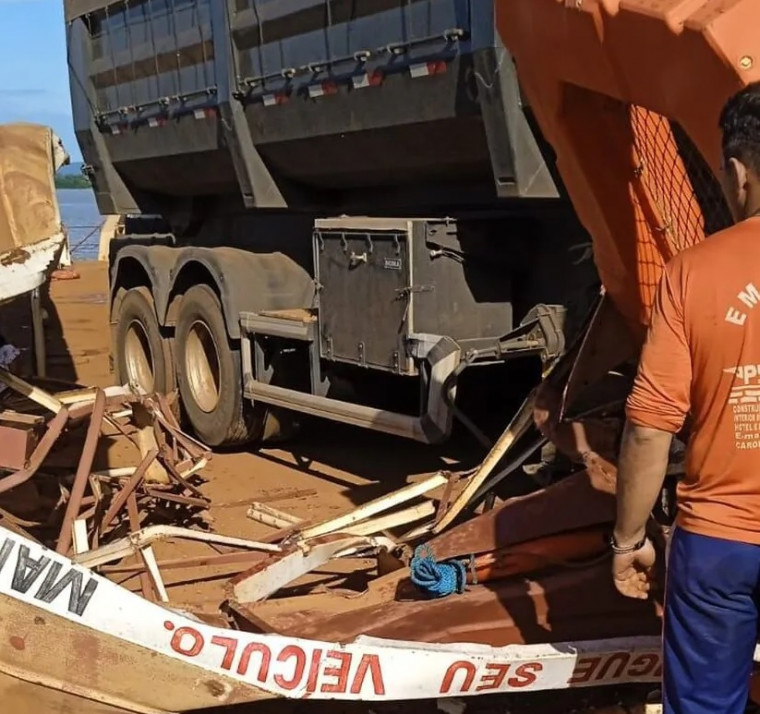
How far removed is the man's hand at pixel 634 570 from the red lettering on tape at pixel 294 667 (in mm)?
852

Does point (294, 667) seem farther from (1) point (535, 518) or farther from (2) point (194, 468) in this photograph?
(2) point (194, 468)

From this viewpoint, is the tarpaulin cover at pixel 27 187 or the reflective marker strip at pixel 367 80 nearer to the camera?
the tarpaulin cover at pixel 27 187

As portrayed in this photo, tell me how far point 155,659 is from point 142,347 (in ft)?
18.6

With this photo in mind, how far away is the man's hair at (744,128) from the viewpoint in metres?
2.17

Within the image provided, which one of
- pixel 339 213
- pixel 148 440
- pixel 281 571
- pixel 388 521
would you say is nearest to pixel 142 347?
pixel 339 213

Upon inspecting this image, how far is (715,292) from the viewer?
221 centimetres

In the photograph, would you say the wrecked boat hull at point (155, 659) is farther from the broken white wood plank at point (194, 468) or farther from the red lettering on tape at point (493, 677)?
the broken white wood plank at point (194, 468)

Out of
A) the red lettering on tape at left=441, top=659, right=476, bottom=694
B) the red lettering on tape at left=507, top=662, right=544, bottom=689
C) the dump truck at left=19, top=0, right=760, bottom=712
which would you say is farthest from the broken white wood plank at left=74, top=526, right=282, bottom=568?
the red lettering on tape at left=507, top=662, right=544, bottom=689

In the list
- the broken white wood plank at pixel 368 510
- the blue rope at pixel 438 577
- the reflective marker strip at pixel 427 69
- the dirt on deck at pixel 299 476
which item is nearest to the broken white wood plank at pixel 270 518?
the dirt on deck at pixel 299 476

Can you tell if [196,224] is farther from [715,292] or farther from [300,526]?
[715,292]

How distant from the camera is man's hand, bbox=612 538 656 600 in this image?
8.45 ft

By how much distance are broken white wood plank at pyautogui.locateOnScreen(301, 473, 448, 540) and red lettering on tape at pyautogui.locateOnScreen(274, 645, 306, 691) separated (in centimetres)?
96

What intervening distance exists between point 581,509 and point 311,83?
3.14 m

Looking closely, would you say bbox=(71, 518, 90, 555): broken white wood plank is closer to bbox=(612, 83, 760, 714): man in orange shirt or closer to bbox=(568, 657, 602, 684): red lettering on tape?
bbox=(568, 657, 602, 684): red lettering on tape
